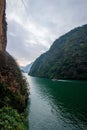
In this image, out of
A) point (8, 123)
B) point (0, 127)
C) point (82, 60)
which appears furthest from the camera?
point (82, 60)

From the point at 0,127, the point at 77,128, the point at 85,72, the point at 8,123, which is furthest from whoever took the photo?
the point at 85,72

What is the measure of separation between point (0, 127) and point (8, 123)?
1707 mm

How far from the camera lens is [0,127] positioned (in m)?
19.4

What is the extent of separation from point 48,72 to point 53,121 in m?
159

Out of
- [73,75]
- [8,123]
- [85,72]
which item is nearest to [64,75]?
[73,75]

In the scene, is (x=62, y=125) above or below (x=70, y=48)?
below

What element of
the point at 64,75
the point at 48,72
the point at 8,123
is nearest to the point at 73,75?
the point at 64,75

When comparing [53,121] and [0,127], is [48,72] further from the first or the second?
[0,127]

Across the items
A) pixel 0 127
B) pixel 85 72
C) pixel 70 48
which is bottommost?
pixel 0 127

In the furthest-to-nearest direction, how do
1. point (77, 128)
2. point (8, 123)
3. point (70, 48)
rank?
point (70, 48) → point (77, 128) → point (8, 123)

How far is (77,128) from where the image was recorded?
89.5 ft

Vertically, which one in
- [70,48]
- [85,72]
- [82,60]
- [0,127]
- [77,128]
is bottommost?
[77,128]

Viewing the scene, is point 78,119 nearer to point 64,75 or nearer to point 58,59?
point 64,75

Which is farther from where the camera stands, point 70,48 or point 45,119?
point 70,48
